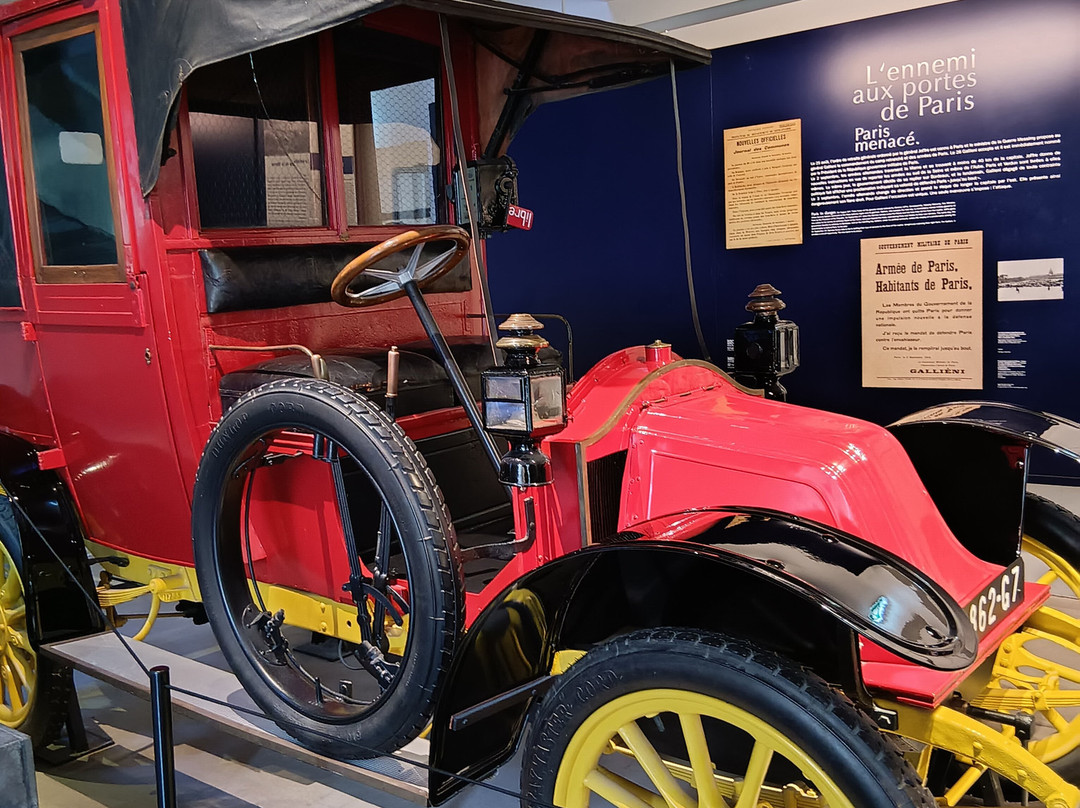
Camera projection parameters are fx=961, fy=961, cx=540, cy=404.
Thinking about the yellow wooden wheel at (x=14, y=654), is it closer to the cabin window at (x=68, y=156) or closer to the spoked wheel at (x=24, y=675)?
the spoked wheel at (x=24, y=675)

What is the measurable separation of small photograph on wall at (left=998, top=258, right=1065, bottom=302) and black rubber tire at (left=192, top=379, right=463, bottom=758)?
11.2 feet

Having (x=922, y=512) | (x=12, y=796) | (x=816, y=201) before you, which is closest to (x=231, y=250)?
(x=12, y=796)

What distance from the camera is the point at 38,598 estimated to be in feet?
9.78

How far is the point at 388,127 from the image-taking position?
3.19m

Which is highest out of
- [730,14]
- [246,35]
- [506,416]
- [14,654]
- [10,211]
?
[730,14]

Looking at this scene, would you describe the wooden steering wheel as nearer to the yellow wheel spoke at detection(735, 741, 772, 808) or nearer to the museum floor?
the museum floor

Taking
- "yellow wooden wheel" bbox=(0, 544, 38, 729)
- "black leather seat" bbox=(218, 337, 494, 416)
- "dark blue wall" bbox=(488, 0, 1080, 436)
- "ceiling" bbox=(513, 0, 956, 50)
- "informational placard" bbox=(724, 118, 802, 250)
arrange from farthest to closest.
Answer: "informational placard" bbox=(724, 118, 802, 250), "ceiling" bbox=(513, 0, 956, 50), "dark blue wall" bbox=(488, 0, 1080, 436), "yellow wooden wheel" bbox=(0, 544, 38, 729), "black leather seat" bbox=(218, 337, 494, 416)

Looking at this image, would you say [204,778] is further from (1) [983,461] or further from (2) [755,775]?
(1) [983,461]

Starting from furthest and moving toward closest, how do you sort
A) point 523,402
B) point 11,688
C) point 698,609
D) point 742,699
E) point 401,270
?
point 11,688 < point 401,270 < point 698,609 < point 523,402 < point 742,699

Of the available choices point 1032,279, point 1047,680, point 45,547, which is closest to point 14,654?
point 45,547

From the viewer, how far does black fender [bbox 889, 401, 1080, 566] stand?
2377 millimetres

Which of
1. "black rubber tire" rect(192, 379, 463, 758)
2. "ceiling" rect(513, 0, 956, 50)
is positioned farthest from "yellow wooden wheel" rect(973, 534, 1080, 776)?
"ceiling" rect(513, 0, 956, 50)

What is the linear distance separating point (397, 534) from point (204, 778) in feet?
4.40

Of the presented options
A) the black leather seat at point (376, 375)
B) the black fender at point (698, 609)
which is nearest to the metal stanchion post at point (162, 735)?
the black fender at point (698, 609)
